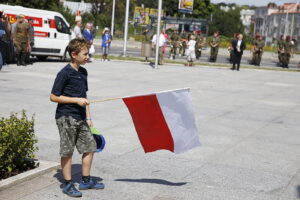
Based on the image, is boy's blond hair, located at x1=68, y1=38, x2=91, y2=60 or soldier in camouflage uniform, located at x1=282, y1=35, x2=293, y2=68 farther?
soldier in camouflage uniform, located at x1=282, y1=35, x2=293, y2=68

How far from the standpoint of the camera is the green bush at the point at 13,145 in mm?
5316

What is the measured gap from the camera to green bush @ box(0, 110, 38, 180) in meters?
5.32

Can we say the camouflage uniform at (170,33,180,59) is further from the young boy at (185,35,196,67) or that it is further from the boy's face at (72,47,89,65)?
the boy's face at (72,47,89,65)

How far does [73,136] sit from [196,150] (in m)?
2.90

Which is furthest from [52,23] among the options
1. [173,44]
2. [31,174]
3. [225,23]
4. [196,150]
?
[225,23]

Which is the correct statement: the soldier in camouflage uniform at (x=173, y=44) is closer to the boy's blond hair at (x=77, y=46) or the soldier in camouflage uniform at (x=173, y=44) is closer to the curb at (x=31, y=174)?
the curb at (x=31, y=174)

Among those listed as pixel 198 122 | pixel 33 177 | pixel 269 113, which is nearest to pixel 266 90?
pixel 269 113

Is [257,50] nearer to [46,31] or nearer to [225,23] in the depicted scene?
[46,31]

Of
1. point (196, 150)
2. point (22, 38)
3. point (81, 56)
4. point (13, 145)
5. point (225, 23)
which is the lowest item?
point (196, 150)

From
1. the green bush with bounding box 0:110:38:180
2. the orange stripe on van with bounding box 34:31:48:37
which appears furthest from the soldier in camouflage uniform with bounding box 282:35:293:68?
the green bush with bounding box 0:110:38:180

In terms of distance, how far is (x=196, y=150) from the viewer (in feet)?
24.9

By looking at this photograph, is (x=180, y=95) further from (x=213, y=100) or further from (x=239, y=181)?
(x=213, y=100)

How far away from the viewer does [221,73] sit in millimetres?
22047

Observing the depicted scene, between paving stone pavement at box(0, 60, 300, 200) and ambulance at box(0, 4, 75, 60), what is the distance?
5.08 m
